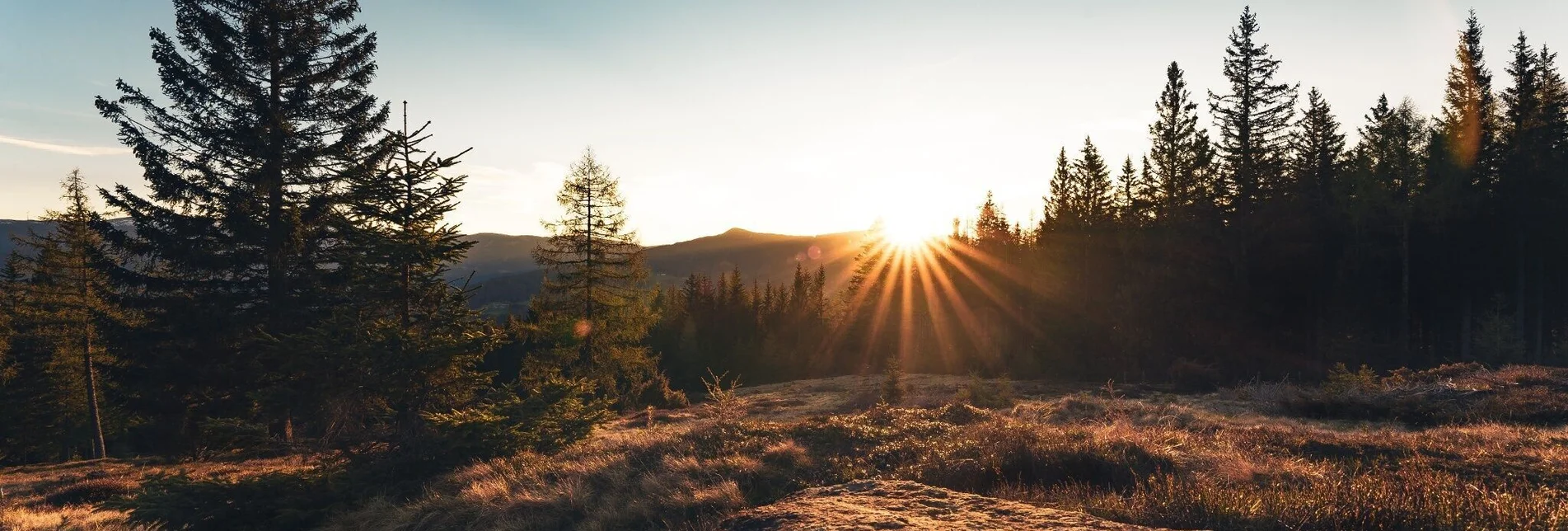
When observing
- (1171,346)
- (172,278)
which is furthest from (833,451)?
(1171,346)

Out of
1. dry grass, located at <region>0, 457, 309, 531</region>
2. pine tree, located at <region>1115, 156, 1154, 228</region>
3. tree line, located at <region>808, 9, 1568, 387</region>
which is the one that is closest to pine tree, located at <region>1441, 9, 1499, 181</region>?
tree line, located at <region>808, 9, 1568, 387</region>

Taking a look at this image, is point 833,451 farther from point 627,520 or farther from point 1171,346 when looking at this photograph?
point 1171,346

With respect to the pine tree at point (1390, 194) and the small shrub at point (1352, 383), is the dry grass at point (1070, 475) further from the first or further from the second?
the pine tree at point (1390, 194)

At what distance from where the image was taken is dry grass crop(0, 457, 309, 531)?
31.3 ft

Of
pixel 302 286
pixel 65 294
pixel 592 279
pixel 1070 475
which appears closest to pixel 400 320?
pixel 302 286

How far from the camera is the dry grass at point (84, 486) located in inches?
376

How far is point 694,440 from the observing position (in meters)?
11.0

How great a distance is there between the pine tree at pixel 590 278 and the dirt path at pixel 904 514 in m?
23.1

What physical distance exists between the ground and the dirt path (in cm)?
3

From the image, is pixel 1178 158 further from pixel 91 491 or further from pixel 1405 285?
pixel 91 491

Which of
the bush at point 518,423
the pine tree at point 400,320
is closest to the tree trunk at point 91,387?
the pine tree at point 400,320

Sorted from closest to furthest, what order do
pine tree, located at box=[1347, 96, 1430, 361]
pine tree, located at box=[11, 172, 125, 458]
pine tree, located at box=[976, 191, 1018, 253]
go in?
pine tree, located at box=[11, 172, 125, 458]
pine tree, located at box=[1347, 96, 1430, 361]
pine tree, located at box=[976, 191, 1018, 253]

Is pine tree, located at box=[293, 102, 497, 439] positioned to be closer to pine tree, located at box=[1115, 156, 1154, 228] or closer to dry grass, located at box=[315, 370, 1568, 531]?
dry grass, located at box=[315, 370, 1568, 531]

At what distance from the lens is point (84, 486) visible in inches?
567
